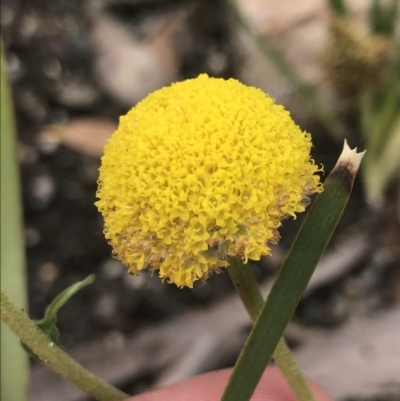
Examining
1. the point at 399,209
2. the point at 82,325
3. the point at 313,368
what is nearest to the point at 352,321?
the point at 313,368

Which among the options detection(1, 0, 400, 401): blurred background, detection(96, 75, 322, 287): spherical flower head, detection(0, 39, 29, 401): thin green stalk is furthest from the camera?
detection(1, 0, 400, 401): blurred background

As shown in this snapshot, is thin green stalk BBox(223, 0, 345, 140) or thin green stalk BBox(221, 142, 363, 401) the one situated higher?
thin green stalk BBox(223, 0, 345, 140)

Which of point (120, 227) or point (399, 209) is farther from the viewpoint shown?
point (399, 209)

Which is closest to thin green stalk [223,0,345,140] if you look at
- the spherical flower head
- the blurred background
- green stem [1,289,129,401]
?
the blurred background

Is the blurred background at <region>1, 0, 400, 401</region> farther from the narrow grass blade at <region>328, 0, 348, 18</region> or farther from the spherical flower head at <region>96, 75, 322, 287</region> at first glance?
the spherical flower head at <region>96, 75, 322, 287</region>

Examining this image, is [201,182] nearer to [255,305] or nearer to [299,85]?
[255,305]

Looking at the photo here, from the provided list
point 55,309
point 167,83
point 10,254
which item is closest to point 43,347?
point 55,309

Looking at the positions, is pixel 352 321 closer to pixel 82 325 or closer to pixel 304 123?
pixel 304 123
